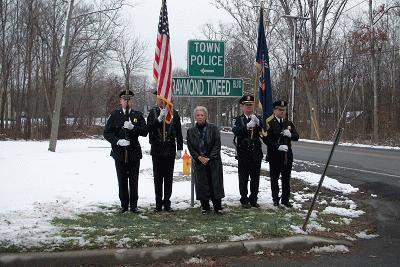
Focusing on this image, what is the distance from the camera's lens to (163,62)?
7.84m

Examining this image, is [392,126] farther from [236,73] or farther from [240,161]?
[240,161]

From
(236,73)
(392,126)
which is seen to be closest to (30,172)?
(392,126)

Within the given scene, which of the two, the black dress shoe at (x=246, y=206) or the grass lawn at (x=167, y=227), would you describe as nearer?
the grass lawn at (x=167, y=227)

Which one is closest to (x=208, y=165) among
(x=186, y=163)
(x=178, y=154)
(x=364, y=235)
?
(x=178, y=154)

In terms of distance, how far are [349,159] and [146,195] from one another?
37.0 ft

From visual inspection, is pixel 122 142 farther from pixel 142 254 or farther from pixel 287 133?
pixel 287 133

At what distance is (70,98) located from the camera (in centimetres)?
4788

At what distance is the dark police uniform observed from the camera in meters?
7.59

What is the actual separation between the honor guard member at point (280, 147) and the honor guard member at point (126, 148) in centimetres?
229

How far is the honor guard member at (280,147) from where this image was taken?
7965mm

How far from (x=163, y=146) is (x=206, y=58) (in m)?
1.88

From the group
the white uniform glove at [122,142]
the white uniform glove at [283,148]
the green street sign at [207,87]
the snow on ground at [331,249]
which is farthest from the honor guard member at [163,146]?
the snow on ground at [331,249]

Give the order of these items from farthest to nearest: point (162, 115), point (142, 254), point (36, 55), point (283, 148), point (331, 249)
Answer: point (36, 55) < point (283, 148) < point (162, 115) < point (331, 249) < point (142, 254)

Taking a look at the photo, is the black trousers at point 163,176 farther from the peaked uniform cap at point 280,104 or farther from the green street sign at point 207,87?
the peaked uniform cap at point 280,104
